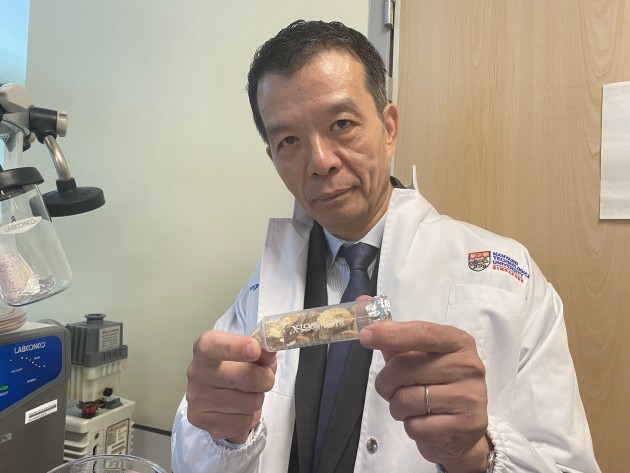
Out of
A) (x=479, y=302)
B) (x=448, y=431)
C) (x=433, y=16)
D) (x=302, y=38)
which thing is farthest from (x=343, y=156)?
(x=433, y=16)

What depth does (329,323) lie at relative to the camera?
518 mm

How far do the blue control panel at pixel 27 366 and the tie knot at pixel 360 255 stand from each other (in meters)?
0.64

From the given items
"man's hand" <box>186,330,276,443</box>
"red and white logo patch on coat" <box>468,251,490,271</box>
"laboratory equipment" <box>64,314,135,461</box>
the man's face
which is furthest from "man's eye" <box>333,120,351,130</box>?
"laboratory equipment" <box>64,314,135,461</box>

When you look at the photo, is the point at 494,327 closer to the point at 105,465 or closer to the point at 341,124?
the point at 341,124

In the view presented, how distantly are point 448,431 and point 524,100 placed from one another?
0.92 m

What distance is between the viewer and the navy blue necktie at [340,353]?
820 mm

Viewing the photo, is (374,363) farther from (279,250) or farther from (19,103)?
(19,103)

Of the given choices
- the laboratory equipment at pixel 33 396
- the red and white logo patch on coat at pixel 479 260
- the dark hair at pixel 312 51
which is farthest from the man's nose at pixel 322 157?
the laboratory equipment at pixel 33 396

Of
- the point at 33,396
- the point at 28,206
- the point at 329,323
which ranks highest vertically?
the point at 28,206

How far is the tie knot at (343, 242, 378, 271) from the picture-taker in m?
0.93

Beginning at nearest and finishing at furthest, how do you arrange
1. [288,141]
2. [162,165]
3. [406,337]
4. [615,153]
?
[406,337] → [288,141] → [615,153] → [162,165]

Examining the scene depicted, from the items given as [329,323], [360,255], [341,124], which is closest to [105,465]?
[329,323]

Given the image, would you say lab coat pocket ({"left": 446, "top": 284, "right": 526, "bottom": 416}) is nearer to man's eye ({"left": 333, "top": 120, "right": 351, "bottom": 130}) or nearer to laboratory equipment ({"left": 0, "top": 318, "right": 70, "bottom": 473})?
man's eye ({"left": 333, "top": 120, "right": 351, "bottom": 130})

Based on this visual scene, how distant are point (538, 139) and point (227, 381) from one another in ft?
3.20
